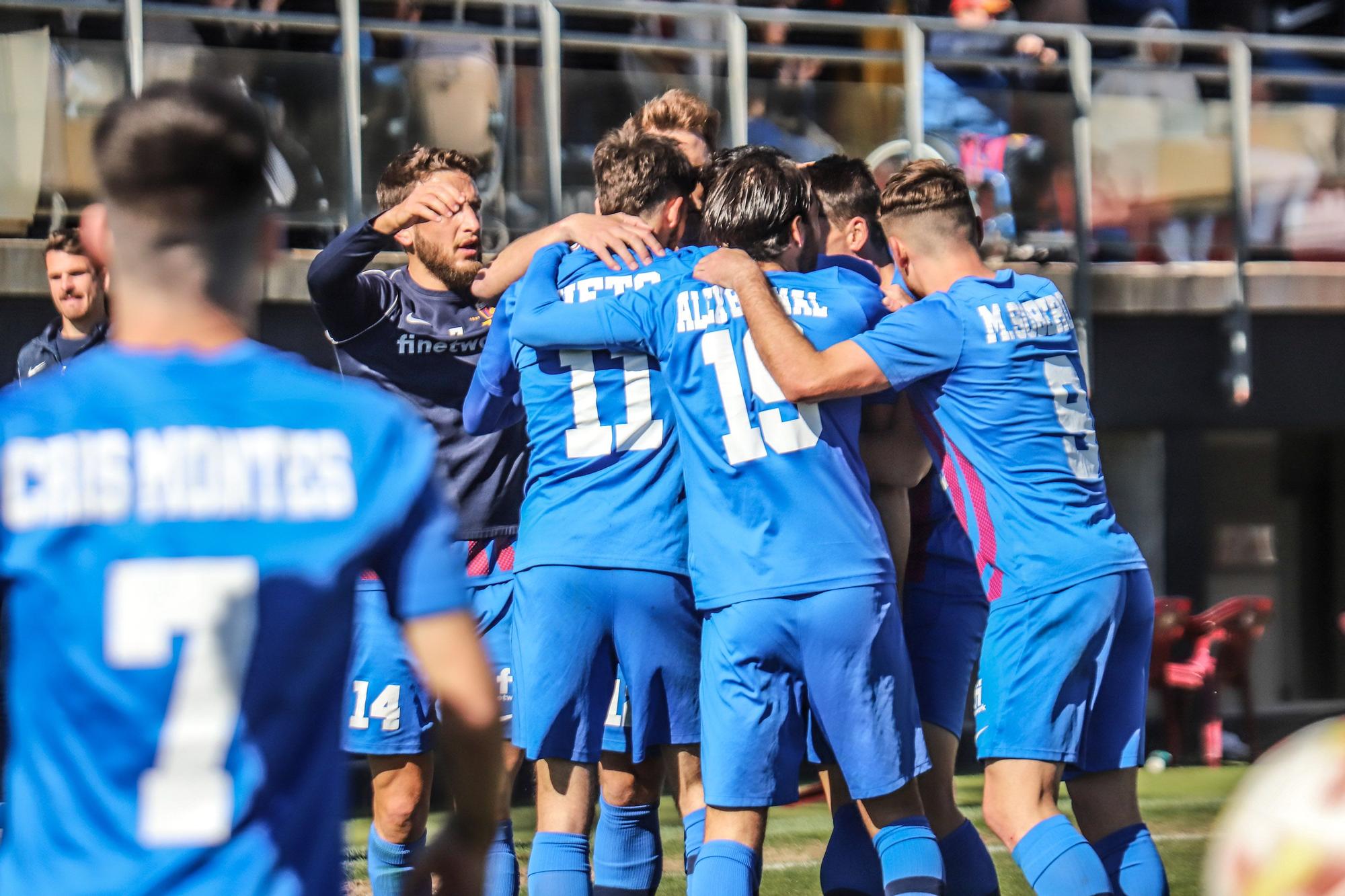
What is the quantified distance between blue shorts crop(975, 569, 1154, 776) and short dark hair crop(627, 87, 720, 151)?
6.88 ft

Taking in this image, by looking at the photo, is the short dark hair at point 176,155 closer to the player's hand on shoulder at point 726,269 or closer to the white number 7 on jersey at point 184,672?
the white number 7 on jersey at point 184,672

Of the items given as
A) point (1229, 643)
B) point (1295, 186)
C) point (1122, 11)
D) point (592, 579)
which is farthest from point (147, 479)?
point (1295, 186)

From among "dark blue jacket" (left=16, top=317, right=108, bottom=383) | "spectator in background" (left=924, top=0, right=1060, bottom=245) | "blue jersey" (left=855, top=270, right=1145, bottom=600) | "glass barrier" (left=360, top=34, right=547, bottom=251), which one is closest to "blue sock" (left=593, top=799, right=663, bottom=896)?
"blue jersey" (left=855, top=270, right=1145, bottom=600)

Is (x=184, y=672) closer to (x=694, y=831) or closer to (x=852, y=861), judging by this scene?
(x=694, y=831)

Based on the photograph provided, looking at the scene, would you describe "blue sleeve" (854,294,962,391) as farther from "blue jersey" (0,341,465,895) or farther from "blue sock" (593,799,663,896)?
"blue jersey" (0,341,465,895)

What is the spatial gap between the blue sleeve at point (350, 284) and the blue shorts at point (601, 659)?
45.0 inches

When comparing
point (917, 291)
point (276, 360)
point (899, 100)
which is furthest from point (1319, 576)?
point (276, 360)

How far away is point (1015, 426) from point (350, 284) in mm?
2085

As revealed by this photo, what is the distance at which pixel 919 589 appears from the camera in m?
5.07

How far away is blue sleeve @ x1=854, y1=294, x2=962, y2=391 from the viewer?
4.15 meters

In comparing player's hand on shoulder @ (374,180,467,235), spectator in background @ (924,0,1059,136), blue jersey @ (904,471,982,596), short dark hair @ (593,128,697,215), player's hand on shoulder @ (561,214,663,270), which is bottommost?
blue jersey @ (904,471,982,596)

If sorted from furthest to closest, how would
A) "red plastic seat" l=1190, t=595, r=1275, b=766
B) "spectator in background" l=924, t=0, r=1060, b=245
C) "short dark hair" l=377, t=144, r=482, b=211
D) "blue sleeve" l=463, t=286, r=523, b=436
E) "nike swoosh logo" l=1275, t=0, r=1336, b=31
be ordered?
"nike swoosh logo" l=1275, t=0, r=1336, b=31 < "red plastic seat" l=1190, t=595, r=1275, b=766 < "spectator in background" l=924, t=0, r=1060, b=245 < "short dark hair" l=377, t=144, r=482, b=211 < "blue sleeve" l=463, t=286, r=523, b=436

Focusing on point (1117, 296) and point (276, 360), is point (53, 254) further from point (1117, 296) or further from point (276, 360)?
point (1117, 296)

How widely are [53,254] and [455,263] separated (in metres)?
1.81
